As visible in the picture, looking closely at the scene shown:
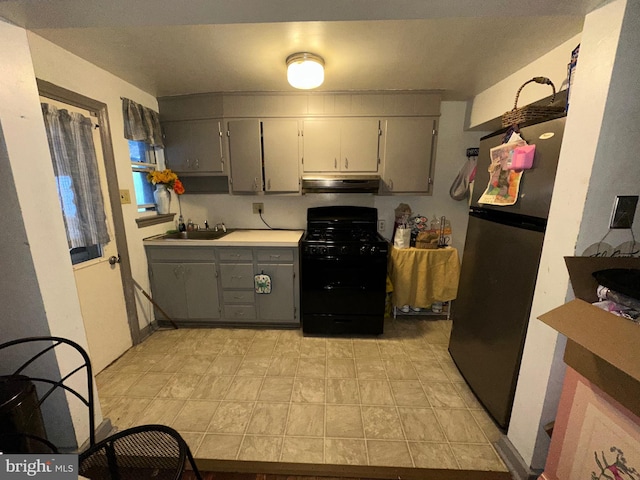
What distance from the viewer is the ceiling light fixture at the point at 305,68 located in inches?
64.2

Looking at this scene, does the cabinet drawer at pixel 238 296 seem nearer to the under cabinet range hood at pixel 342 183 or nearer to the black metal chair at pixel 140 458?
the under cabinet range hood at pixel 342 183

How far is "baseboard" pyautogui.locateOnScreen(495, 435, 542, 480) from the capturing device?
46.4 inches

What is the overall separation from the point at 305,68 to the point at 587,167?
1.54 m

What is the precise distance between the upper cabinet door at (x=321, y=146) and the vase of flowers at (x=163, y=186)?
1.31 m

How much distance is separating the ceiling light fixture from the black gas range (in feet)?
4.07

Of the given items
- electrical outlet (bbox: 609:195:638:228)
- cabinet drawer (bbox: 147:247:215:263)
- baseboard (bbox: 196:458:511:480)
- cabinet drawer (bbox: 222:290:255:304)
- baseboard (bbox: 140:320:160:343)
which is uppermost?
electrical outlet (bbox: 609:195:638:228)

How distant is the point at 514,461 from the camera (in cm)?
125

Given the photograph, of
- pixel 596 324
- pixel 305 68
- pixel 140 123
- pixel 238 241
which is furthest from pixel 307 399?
pixel 140 123

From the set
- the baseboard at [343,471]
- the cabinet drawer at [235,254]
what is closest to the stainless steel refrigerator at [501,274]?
the baseboard at [343,471]

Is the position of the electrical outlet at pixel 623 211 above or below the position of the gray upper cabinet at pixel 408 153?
below

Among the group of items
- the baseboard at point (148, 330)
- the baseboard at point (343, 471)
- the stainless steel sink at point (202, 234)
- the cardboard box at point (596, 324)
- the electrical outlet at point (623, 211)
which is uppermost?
the electrical outlet at point (623, 211)

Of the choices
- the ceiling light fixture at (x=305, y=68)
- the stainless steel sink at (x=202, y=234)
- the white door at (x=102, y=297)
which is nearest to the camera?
the ceiling light fixture at (x=305, y=68)

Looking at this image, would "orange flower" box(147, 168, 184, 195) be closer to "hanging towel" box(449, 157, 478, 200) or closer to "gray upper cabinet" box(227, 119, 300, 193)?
"gray upper cabinet" box(227, 119, 300, 193)

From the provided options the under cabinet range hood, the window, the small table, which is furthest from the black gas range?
the window
